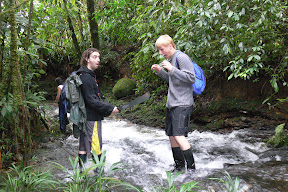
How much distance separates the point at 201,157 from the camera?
4.92 metres

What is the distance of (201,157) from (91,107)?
2548 millimetres

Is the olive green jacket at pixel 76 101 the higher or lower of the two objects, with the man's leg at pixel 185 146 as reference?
higher

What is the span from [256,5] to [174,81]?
1964 millimetres

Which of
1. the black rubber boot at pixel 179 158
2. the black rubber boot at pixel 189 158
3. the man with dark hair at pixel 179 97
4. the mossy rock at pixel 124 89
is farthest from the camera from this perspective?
the mossy rock at pixel 124 89

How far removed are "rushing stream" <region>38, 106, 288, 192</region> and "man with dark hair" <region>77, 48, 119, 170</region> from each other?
20.3 inches

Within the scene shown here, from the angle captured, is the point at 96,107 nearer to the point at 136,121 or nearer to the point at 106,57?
the point at 136,121

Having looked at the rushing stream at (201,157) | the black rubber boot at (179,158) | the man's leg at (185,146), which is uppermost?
the man's leg at (185,146)

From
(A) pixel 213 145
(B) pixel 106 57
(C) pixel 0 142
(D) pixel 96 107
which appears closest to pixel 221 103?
(A) pixel 213 145

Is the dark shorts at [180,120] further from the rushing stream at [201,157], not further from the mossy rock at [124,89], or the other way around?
the mossy rock at [124,89]

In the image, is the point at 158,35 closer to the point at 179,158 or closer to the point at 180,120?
the point at 180,120

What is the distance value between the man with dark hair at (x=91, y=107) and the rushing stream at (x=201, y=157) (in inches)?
20.3

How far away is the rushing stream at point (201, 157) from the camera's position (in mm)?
3580

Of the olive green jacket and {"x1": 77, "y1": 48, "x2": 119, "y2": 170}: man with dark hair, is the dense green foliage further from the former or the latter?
{"x1": 77, "y1": 48, "x2": 119, "y2": 170}: man with dark hair

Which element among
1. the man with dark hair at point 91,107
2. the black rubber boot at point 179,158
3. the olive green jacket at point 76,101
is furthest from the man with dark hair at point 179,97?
the olive green jacket at point 76,101
